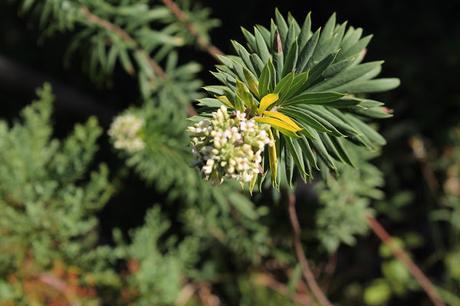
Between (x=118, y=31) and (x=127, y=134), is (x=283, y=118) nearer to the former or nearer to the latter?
(x=127, y=134)

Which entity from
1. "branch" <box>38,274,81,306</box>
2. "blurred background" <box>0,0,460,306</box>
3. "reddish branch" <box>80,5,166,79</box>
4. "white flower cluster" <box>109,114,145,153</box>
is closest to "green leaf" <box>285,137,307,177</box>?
"white flower cluster" <box>109,114,145,153</box>

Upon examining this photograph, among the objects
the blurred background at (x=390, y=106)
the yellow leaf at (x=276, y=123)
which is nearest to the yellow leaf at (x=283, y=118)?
the yellow leaf at (x=276, y=123)

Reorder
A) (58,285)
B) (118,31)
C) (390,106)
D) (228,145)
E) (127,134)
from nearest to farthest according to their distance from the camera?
1. (228,145)
2. (127,134)
3. (118,31)
4. (58,285)
5. (390,106)

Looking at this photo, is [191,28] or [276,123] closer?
[276,123]

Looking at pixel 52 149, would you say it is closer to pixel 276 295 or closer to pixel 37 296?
pixel 37 296

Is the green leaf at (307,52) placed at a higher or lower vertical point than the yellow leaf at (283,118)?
higher

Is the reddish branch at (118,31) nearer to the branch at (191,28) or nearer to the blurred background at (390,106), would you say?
the branch at (191,28)

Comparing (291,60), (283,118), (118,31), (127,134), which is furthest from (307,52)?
(118,31)
